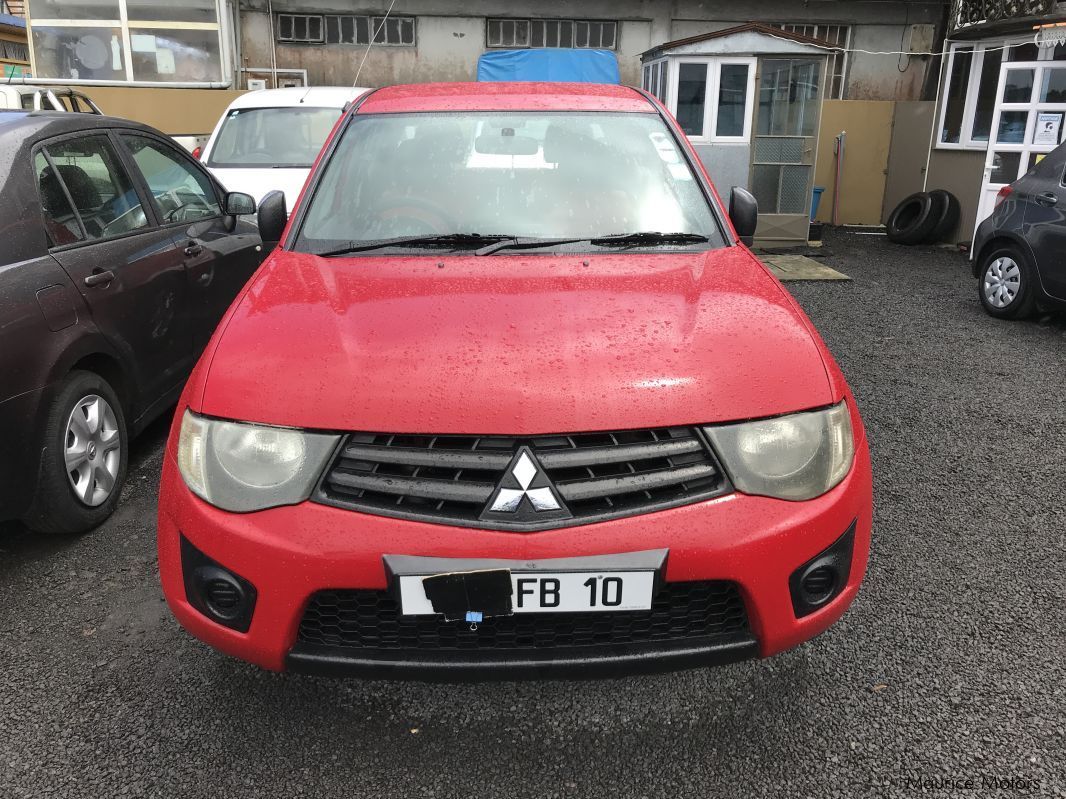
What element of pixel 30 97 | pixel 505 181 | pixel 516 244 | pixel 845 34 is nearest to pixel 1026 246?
pixel 505 181

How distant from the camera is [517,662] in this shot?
1853 millimetres

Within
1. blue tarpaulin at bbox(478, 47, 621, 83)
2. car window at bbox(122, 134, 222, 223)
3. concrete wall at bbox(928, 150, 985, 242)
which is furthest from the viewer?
blue tarpaulin at bbox(478, 47, 621, 83)

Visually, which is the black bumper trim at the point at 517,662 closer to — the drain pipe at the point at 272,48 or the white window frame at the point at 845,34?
the drain pipe at the point at 272,48

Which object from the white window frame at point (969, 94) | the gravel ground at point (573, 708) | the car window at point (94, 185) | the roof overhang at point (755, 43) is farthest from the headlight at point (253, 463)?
the white window frame at point (969, 94)

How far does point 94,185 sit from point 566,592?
2971 mm

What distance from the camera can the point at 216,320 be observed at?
4.40 metres

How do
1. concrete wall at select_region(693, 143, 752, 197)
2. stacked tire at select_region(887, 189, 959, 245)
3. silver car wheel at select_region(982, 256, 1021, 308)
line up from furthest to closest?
stacked tire at select_region(887, 189, 959, 245) → concrete wall at select_region(693, 143, 752, 197) → silver car wheel at select_region(982, 256, 1021, 308)

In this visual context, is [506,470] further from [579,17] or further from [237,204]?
[579,17]

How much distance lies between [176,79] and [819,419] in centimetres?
1509

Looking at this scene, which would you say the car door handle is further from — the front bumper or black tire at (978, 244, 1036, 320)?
black tire at (978, 244, 1036, 320)

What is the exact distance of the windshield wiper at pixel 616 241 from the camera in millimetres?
2674

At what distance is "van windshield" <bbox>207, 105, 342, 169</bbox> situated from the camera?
7.60 m

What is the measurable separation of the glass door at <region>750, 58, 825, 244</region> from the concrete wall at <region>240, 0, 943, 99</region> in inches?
189

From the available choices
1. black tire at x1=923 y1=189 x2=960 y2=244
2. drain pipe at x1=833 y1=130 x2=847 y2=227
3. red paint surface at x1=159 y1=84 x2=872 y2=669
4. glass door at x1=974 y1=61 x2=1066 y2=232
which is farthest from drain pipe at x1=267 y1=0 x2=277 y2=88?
red paint surface at x1=159 y1=84 x2=872 y2=669
